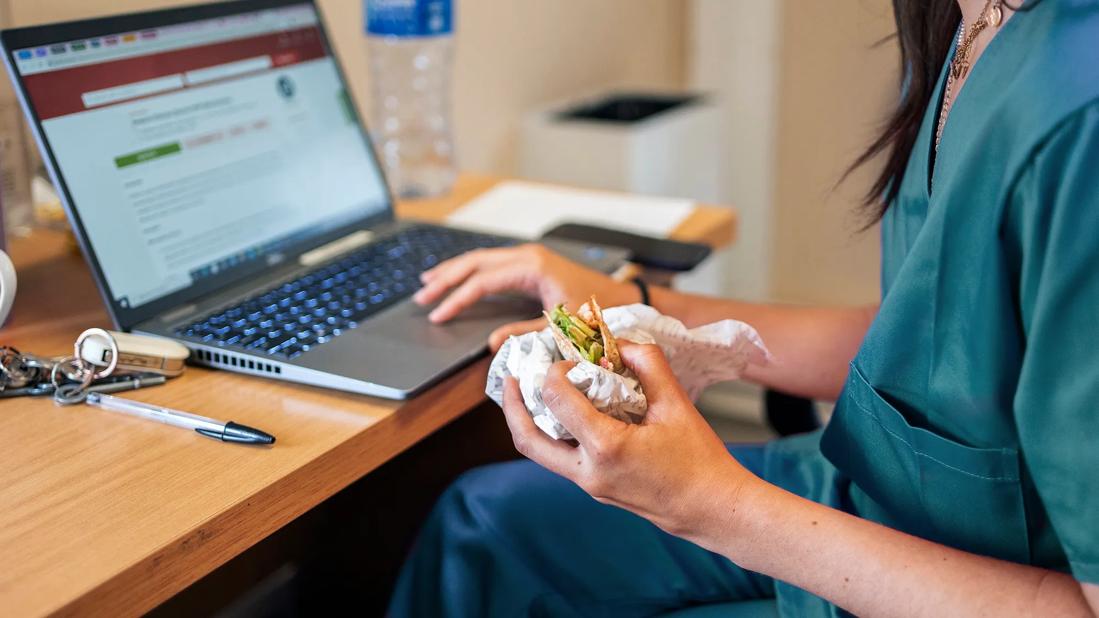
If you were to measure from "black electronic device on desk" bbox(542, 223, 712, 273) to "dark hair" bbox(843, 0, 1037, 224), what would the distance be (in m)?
0.29

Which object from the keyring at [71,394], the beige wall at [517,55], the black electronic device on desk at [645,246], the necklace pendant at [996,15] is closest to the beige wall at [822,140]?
the beige wall at [517,55]

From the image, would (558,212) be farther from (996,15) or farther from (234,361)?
(996,15)

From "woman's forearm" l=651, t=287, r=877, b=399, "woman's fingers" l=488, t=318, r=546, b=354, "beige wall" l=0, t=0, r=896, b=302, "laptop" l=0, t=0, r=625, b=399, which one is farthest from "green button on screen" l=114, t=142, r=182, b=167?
"beige wall" l=0, t=0, r=896, b=302

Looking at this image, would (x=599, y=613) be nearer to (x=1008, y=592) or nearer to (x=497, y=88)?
(x=1008, y=592)

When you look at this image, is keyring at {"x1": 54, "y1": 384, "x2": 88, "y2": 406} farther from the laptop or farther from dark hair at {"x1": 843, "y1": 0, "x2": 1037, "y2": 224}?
dark hair at {"x1": 843, "y1": 0, "x2": 1037, "y2": 224}

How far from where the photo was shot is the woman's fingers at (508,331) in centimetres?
86

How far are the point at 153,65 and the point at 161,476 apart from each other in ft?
1.46

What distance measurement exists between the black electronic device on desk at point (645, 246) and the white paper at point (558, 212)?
3cm

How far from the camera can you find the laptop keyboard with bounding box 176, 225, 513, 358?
0.88 m

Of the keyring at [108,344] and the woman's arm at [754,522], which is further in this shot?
the keyring at [108,344]

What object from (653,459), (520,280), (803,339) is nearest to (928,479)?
(653,459)

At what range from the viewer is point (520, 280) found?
97 cm

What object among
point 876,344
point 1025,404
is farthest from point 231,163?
point 1025,404

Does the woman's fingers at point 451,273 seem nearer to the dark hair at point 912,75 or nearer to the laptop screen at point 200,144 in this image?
the laptop screen at point 200,144
